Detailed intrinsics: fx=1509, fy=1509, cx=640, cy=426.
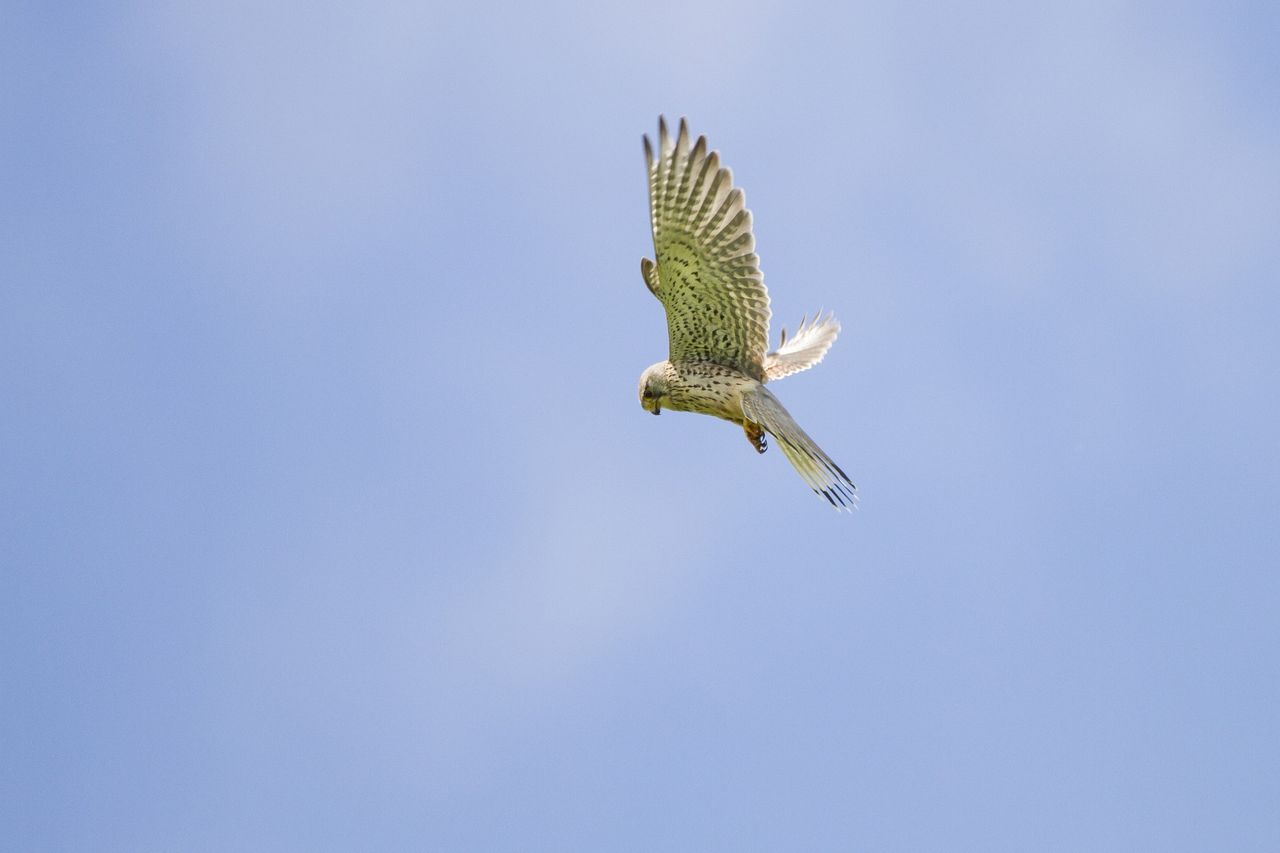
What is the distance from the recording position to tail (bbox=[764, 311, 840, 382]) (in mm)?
10875

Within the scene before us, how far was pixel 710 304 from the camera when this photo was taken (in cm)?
952

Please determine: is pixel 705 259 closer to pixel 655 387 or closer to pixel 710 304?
pixel 710 304

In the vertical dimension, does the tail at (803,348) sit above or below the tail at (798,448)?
above

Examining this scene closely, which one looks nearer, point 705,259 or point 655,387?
point 705,259

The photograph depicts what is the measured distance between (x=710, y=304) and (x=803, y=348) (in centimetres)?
216

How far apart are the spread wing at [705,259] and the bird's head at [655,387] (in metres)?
0.23

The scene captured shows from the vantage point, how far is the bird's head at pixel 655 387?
1000 centimetres

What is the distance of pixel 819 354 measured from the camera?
1137 cm

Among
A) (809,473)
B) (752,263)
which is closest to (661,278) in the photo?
(752,263)

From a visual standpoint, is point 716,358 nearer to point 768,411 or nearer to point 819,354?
point 768,411

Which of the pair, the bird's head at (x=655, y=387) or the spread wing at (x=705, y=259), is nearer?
the spread wing at (x=705, y=259)

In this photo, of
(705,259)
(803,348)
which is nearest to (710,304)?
(705,259)

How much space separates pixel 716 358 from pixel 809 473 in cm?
144

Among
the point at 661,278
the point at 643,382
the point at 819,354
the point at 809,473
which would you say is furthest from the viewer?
the point at 819,354
